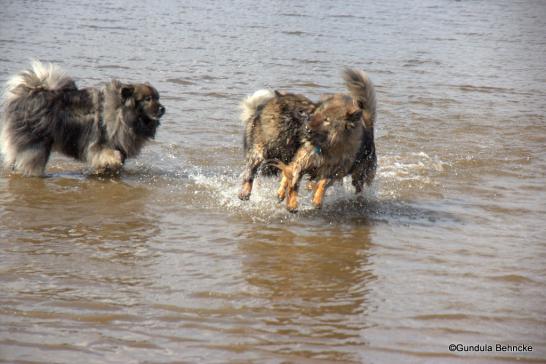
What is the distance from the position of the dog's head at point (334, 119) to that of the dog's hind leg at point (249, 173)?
693mm

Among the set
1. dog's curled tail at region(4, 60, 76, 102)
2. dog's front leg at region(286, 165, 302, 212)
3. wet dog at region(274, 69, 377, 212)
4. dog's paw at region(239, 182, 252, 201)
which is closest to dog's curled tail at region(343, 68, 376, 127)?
wet dog at region(274, 69, 377, 212)

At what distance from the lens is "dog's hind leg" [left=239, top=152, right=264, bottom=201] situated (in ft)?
23.5

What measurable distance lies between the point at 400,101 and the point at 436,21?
41.9 feet

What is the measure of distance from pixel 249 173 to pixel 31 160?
2.35 meters

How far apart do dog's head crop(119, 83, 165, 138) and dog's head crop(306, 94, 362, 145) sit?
2.31 metres

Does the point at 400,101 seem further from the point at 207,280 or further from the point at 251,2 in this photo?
the point at 251,2

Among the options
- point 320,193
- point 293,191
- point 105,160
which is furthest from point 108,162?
point 320,193

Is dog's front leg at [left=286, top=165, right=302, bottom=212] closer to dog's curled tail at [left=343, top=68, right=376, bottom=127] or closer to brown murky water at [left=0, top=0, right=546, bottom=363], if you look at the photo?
brown murky water at [left=0, top=0, right=546, bottom=363]

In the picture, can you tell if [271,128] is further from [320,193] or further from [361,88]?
[361,88]

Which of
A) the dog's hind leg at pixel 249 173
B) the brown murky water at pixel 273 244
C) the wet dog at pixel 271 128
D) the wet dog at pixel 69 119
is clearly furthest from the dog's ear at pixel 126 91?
the dog's hind leg at pixel 249 173

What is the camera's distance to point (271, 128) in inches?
273

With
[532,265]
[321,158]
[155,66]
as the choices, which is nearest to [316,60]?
[155,66]

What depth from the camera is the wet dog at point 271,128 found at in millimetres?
6828

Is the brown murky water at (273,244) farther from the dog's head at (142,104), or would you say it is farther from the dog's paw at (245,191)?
the dog's head at (142,104)
